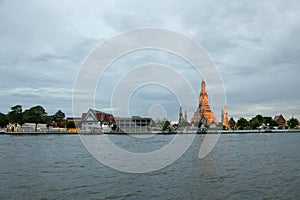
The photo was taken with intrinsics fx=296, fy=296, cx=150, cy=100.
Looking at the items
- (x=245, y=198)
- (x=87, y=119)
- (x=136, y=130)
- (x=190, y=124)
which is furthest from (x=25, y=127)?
(x=245, y=198)

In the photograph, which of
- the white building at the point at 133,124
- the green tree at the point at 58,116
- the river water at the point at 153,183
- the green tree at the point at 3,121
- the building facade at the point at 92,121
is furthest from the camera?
the green tree at the point at 58,116

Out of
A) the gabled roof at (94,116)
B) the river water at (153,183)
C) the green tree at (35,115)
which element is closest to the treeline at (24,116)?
the green tree at (35,115)

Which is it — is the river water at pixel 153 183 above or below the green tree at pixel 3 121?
below

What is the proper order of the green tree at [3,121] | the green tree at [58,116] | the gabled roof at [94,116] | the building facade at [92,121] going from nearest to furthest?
1. the building facade at [92,121]
2. the gabled roof at [94,116]
3. the green tree at [3,121]
4. the green tree at [58,116]

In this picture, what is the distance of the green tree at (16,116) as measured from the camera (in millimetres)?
147250

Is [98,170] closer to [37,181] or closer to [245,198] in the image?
[37,181]

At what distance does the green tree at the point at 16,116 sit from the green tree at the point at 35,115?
9.21 ft

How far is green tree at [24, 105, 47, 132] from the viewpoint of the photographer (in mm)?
149150

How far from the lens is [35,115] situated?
153125 mm

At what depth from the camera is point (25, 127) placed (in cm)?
14862

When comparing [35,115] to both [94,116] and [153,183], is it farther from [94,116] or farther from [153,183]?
[153,183]

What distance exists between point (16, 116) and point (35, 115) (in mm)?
9143

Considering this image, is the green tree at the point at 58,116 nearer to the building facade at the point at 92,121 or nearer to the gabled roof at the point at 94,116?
the gabled roof at the point at 94,116

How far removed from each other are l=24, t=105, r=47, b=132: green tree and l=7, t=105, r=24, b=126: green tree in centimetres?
281
